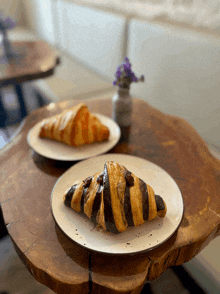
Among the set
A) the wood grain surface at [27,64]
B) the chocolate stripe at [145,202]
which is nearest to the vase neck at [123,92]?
the chocolate stripe at [145,202]

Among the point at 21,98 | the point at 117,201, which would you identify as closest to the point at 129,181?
the point at 117,201

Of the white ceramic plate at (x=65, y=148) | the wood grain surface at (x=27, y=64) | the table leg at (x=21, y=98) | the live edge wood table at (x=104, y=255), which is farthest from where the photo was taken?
the table leg at (x=21, y=98)

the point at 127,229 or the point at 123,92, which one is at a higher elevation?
the point at 123,92

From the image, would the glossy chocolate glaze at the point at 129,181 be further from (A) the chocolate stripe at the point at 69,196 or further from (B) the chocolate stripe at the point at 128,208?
(A) the chocolate stripe at the point at 69,196

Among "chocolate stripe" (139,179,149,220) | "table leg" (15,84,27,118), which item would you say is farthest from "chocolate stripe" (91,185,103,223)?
"table leg" (15,84,27,118)

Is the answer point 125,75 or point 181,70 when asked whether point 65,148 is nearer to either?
Result: point 125,75

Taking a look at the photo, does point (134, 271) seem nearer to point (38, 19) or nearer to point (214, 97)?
point (214, 97)

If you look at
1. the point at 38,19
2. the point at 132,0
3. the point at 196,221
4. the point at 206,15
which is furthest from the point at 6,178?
the point at 38,19
